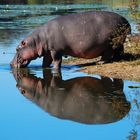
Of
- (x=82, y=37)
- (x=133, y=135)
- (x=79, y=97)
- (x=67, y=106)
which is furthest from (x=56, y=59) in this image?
(x=133, y=135)

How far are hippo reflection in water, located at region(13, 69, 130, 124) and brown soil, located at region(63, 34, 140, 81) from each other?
0.48 metres

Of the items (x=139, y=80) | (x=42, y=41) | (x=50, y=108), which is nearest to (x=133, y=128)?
(x=50, y=108)

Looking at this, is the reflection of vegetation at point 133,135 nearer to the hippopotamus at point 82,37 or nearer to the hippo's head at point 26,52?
the hippopotamus at point 82,37

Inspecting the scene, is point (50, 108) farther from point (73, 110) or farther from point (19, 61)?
point (19, 61)

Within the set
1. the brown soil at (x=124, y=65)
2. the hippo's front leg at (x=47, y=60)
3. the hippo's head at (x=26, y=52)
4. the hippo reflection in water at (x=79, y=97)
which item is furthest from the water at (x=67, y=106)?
the hippo's head at (x=26, y=52)

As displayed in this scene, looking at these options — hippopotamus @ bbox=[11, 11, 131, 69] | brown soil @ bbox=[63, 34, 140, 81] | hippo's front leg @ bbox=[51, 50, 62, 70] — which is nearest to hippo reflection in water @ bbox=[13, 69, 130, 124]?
brown soil @ bbox=[63, 34, 140, 81]

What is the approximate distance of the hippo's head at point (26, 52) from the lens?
1325 cm

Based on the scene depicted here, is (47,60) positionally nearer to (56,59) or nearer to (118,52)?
(56,59)

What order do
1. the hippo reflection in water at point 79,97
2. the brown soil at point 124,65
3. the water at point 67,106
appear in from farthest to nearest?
the brown soil at point 124,65 < the hippo reflection in water at point 79,97 < the water at point 67,106

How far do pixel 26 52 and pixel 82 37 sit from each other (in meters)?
1.55

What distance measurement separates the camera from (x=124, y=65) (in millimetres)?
12273

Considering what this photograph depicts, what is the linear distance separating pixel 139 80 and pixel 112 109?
240cm

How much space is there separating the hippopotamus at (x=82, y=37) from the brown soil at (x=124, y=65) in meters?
0.35

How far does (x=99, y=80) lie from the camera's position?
35.6ft
